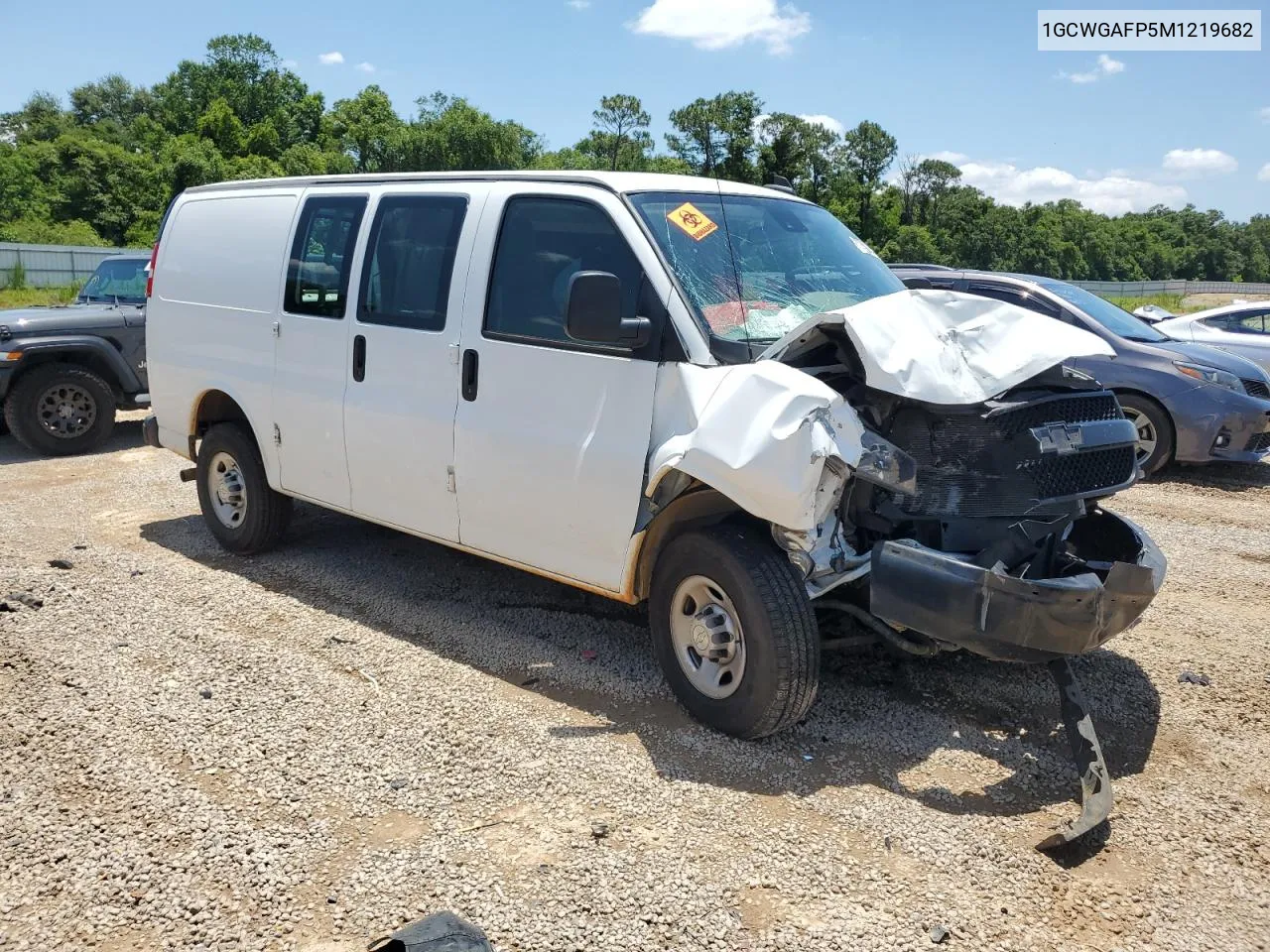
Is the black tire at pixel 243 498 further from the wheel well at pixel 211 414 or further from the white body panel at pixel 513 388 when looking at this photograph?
the white body panel at pixel 513 388

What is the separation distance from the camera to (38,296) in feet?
111

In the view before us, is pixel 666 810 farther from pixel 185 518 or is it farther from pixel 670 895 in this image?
pixel 185 518

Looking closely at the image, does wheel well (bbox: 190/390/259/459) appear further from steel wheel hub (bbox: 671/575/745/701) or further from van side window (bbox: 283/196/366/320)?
steel wheel hub (bbox: 671/575/745/701)

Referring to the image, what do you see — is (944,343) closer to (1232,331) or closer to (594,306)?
(594,306)

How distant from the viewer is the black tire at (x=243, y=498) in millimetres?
6508

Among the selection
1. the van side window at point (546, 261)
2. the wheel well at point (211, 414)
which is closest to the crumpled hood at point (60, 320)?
the wheel well at point (211, 414)

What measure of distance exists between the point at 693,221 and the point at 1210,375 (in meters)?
6.63

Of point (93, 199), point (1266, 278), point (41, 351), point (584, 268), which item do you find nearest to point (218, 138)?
point (93, 199)

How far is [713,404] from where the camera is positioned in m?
3.93

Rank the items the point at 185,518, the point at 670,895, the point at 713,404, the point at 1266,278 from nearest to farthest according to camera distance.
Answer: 1. the point at 670,895
2. the point at 713,404
3. the point at 185,518
4. the point at 1266,278

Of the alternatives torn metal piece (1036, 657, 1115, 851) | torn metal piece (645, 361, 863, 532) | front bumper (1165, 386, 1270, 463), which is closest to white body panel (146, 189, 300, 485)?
torn metal piece (645, 361, 863, 532)

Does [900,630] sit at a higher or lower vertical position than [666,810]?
higher

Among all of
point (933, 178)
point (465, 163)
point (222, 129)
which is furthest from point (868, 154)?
point (222, 129)

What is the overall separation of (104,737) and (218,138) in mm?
86897
